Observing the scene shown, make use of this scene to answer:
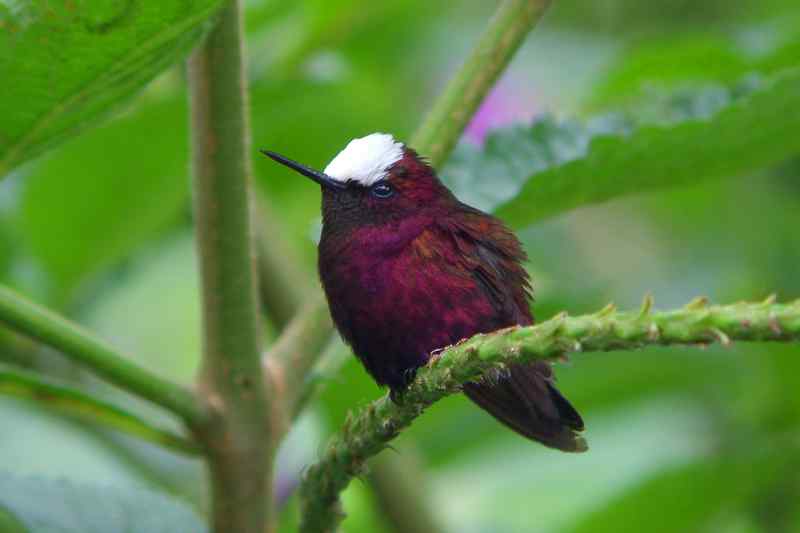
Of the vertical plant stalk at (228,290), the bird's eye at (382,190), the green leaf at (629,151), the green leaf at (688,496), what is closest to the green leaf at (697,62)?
the green leaf at (629,151)

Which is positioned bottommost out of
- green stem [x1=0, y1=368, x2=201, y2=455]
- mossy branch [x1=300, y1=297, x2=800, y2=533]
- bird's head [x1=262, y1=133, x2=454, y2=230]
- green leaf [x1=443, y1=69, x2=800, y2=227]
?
mossy branch [x1=300, y1=297, x2=800, y2=533]

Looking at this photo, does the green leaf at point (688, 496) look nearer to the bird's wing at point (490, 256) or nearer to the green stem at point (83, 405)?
the bird's wing at point (490, 256)

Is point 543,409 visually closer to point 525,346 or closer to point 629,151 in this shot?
point 629,151

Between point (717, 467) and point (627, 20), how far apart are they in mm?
2495

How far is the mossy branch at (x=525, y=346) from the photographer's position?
1.11 metres

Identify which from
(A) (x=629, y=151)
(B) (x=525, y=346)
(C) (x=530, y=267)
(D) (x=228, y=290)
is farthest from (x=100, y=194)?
(B) (x=525, y=346)

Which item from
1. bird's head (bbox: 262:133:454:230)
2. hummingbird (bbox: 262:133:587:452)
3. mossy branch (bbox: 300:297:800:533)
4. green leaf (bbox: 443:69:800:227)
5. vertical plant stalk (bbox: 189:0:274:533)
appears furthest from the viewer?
bird's head (bbox: 262:133:454:230)

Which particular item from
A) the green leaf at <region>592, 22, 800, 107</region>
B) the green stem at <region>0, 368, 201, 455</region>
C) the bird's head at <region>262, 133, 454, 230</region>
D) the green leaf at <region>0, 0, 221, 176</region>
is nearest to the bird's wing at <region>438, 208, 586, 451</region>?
the bird's head at <region>262, 133, 454, 230</region>

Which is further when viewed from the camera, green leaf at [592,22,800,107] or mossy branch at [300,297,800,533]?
green leaf at [592,22,800,107]

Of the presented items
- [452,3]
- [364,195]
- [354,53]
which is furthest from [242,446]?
[452,3]

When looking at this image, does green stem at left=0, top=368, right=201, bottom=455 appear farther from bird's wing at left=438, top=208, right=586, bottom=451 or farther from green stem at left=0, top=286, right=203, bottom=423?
bird's wing at left=438, top=208, right=586, bottom=451

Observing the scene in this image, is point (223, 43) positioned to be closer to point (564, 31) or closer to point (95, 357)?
point (95, 357)

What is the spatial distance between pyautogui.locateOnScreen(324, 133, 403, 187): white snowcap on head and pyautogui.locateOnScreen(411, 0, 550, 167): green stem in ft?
1.48

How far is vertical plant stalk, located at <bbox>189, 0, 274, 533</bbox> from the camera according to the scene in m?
1.78
